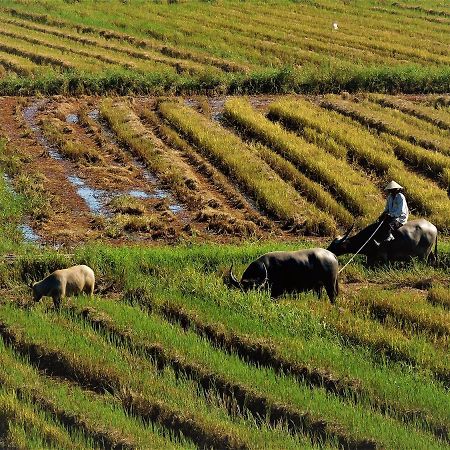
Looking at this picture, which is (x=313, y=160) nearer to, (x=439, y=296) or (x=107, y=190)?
(x=107, y=190)

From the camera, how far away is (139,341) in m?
8.49

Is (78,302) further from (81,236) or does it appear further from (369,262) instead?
(369,262)

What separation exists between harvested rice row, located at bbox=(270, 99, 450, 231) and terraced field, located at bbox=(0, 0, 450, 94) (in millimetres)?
2678

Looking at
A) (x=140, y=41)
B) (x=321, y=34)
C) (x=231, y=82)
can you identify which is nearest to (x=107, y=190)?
(x=231, y=82)

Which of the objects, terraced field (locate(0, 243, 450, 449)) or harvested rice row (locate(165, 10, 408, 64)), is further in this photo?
harvested rice row (locate(165, 10, 408, 64))

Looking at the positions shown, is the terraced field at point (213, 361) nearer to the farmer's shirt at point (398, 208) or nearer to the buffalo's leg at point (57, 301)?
the buffalo's leg at point (57, 301)

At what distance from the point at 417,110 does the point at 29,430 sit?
1446cm

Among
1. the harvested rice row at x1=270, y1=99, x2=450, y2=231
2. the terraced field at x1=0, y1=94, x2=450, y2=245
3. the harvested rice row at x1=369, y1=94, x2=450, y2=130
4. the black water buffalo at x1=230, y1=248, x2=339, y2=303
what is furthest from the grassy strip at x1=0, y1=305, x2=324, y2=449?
the harvested rice row at x1=369, y1=94, x2=450, y2=130

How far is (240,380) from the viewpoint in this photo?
7.61 meters

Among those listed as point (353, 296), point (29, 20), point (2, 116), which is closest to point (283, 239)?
point (353, 296)

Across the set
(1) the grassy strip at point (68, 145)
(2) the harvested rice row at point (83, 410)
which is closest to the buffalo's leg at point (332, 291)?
(2) the harvested rice row at point (83, 410)

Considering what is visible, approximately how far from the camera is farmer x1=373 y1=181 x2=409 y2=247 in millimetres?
10758

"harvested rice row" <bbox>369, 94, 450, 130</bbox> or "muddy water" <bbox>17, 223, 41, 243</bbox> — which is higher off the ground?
"harvested rice row" <bbox>369, 94, 450, 130</bbox>

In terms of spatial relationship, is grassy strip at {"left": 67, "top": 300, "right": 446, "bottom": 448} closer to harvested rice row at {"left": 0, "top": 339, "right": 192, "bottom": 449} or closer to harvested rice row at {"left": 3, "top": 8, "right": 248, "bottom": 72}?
harvested rice row at {"left": 0, "top": 339, "right": 192, "bottom": 449}
